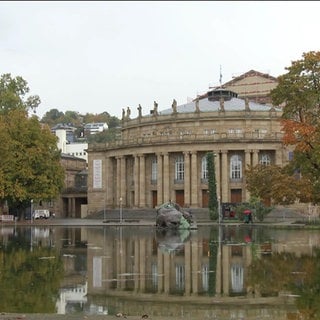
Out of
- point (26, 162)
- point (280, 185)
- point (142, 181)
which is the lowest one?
point (280, 185)

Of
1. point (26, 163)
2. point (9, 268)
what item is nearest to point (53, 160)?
point (26, 163)

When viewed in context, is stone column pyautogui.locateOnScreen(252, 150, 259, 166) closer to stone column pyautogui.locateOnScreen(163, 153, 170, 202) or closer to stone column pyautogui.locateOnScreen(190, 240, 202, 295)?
stone column pyautogui.locateOnScreen(163, 153, 170, 202)

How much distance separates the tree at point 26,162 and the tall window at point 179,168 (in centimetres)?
1975

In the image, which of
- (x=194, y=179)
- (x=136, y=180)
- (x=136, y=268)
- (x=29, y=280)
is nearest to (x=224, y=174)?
(x=194, y=179)

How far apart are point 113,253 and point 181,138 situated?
65382 mm

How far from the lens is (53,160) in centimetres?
8650

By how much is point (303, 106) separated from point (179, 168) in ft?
184

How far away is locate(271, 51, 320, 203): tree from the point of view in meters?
42.0

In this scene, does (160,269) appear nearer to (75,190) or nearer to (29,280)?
(29,280)

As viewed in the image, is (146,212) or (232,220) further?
(146,212)

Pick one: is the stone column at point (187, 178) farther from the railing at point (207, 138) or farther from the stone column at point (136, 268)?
the stone column at point (136, 268)

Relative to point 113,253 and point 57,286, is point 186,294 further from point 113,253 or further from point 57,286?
point 113,253

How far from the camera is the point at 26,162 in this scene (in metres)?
82.1

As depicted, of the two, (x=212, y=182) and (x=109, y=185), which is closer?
(x=212, y=182)
